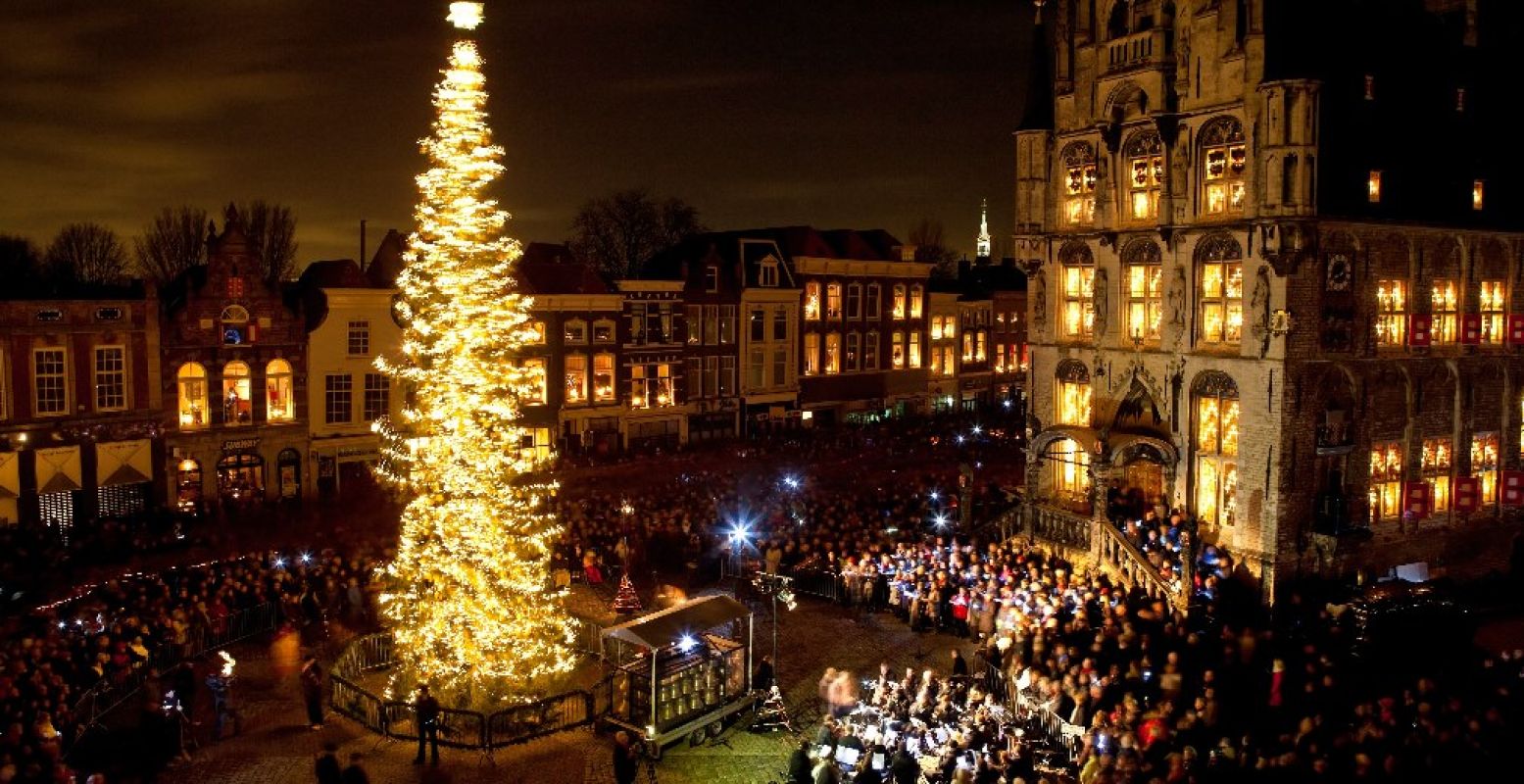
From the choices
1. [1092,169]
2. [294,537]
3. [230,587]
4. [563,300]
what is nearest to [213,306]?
[294,537]

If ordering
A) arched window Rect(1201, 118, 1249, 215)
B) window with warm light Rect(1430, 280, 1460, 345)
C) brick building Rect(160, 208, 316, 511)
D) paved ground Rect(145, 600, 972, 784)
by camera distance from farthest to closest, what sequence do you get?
brick building Rect(160, 208, 316, 511), window with warm light Rect(1430, 280, 1460, 345), arched window Rect(1201, 118, 1249, 215), paved ground Rect(145, 600, 972, 784)

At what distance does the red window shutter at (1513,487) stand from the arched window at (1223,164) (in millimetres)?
11996

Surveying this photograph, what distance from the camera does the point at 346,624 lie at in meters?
26.0

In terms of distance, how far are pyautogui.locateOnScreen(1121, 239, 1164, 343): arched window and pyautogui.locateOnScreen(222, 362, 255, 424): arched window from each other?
2910cm

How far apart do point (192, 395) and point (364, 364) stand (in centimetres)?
605

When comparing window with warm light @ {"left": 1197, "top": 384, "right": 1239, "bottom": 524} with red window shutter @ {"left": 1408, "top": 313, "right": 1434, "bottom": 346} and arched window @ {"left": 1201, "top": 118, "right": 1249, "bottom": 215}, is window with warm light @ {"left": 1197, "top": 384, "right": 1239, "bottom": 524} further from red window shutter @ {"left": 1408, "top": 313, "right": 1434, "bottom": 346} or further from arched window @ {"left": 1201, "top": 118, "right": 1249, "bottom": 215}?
red window shutter @ {"left": 1408, "top": 313, "right": 1434, "bottom": 346}

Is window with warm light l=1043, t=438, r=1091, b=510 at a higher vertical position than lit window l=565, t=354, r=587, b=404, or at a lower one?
lower

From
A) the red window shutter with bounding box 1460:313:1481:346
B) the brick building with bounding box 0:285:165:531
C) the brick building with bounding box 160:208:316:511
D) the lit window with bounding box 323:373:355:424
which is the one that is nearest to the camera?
the red window shutter with bounding box 1460:313:1481:346

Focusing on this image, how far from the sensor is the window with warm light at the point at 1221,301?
95.0 feet

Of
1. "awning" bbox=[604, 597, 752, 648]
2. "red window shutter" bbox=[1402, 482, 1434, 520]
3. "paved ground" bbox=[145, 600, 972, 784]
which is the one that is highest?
"red window shutter" bbox=[1402, 482, 1434, 520]

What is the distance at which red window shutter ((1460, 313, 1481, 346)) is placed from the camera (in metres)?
31.4

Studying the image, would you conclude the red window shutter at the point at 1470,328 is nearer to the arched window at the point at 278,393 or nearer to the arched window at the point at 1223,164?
the arched window at the point at 1223,164

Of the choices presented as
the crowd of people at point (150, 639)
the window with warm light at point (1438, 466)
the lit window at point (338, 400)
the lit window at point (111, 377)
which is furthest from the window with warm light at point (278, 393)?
the window with warm light at point (1438, 466)

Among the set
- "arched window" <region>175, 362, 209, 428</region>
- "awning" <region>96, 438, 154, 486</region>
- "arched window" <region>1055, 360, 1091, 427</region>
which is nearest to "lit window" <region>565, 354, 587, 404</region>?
"arched window" <region>175, 362, 209, 428</region>
